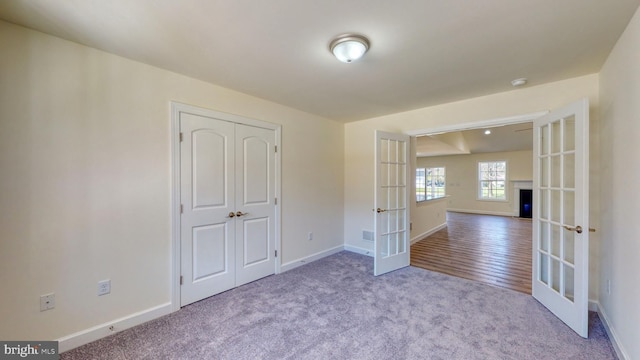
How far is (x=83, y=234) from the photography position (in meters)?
2.03

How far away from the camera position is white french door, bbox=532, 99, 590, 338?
2088mm

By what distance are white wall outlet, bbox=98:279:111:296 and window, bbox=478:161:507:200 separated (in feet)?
35.9

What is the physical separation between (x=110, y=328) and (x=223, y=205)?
1.42 meters

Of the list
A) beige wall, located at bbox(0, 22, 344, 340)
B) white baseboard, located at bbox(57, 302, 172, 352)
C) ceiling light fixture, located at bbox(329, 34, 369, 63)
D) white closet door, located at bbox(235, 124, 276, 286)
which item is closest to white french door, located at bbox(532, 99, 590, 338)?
ceiling light fixture, located at bbox(329, 34, 369, 63)

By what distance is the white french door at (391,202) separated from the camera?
348 centimetres

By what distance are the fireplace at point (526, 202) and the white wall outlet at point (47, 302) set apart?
11181 mm

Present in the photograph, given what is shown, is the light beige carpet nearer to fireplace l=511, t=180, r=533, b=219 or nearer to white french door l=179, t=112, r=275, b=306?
white french door l=179, t=112, r=275, b=306

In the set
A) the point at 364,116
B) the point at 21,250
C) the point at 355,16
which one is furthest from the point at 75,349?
the point at 364,116

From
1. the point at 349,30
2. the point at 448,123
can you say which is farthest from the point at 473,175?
the point at 349,30

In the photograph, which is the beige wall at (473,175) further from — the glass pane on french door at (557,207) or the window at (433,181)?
the glass pane on french door at (557,207)

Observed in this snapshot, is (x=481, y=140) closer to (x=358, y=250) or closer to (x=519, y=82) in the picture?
(x=519, y=82)

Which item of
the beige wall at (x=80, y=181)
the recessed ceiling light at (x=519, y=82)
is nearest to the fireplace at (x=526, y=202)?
the recessed ceiling light at (x=519, y=82)

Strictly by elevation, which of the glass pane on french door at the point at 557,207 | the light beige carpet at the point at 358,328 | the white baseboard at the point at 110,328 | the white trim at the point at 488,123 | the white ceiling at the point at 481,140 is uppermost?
the white ceiling at the point at 481,140

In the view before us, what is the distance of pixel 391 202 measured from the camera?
3.73m
